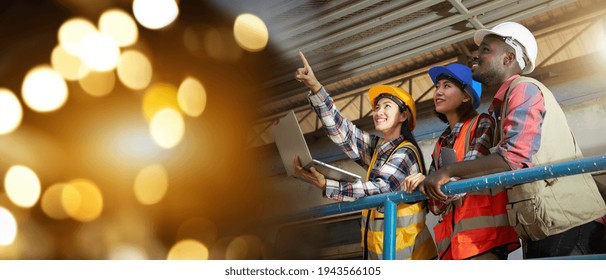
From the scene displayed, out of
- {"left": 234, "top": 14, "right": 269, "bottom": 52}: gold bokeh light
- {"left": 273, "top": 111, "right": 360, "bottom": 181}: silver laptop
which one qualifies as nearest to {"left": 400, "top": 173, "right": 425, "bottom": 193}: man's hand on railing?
{"left": 273, "top": 111, "right": 360, "bottom": 181}: silver laptop

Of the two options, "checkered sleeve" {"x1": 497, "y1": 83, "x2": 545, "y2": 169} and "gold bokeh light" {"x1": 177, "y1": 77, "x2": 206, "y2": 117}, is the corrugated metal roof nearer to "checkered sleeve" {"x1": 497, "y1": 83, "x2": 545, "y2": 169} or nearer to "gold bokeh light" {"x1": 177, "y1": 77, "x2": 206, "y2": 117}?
"gold bokeh light" {"x1": 177, "y1": 77, "x2": 206, "y2": 117}

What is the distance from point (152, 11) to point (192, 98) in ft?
2.28

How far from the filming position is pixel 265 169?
5.58 metres

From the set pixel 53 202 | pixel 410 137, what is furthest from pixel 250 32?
pixel 53 202

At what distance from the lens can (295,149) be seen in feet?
6.81

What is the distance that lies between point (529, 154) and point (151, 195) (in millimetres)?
2083

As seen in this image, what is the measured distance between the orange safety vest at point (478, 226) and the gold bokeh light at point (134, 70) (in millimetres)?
1608

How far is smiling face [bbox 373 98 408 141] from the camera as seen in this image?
239 cm

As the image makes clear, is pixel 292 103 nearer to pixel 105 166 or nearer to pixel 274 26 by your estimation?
pixel 274 26

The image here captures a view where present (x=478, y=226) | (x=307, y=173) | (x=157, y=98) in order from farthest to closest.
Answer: (x=157, y=98), (x=307, y=173), (x=478, y=226)

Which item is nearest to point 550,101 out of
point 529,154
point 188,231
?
point 529,154

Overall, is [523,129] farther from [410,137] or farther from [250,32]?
[250,32]

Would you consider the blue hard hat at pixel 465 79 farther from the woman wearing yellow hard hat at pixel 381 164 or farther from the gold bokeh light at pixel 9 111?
the gold bokeh light at pixel 9 111

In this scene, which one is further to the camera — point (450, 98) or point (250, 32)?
point (250, 32)
